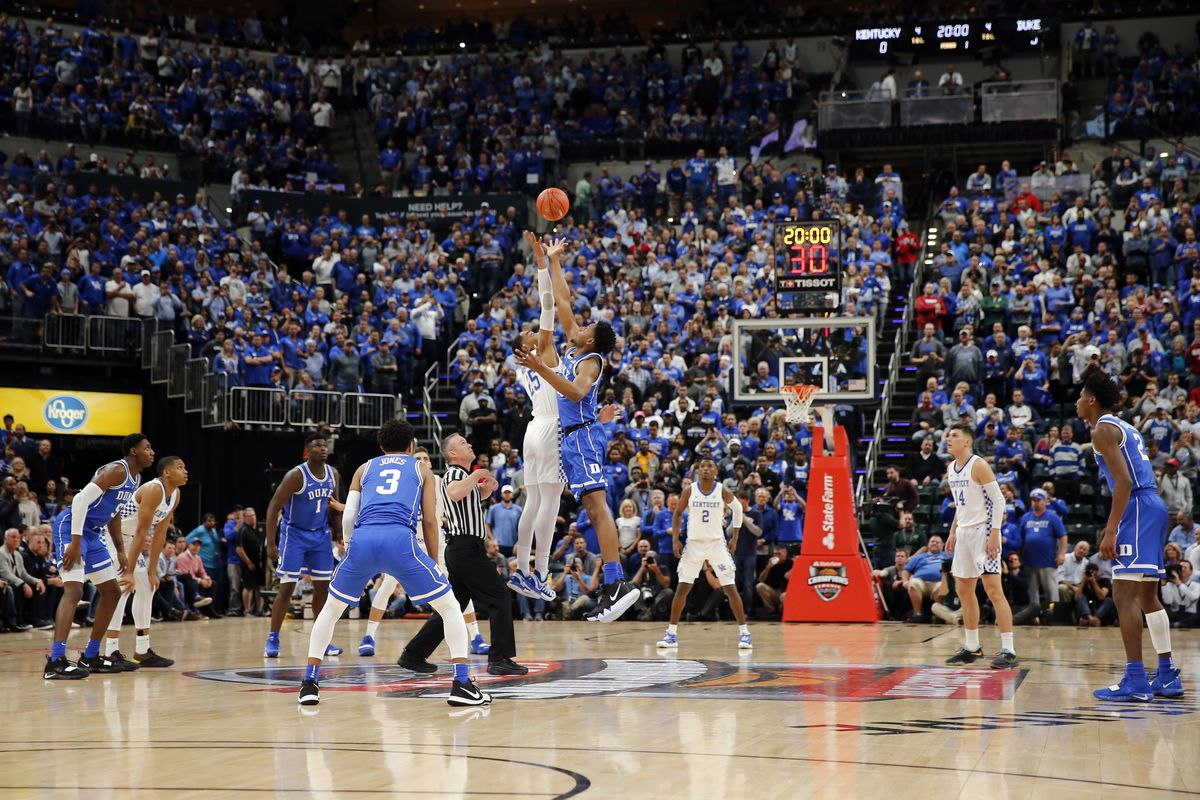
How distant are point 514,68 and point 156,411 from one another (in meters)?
15.1

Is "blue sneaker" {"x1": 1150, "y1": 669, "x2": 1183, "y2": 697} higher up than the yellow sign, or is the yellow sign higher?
the yellow sign

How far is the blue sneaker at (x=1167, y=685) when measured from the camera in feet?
31.2

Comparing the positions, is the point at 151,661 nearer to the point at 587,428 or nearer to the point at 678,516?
the point at 587,428

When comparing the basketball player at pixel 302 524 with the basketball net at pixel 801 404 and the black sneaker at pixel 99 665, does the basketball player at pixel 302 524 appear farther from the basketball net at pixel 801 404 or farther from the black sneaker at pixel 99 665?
the basketball net at pixel 801 404

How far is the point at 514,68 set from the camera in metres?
35.4

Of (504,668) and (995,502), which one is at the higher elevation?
(995,502)

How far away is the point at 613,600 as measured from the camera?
9781 millimetres

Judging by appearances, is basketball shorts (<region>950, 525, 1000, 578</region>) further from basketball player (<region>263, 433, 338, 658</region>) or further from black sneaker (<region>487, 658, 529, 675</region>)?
basketball player (<region>263, 433, 338, 658</region>)

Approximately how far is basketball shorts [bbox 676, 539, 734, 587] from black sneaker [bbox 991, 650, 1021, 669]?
12.4 feet

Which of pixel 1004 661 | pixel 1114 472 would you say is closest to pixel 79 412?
pixel 1004 661

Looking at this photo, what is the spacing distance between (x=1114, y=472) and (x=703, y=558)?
677 centimetres

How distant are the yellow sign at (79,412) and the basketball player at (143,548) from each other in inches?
465

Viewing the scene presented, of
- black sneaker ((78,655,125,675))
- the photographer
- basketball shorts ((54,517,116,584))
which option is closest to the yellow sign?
black sneaker ((78,655,125,675))

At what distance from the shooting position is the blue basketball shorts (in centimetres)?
966
